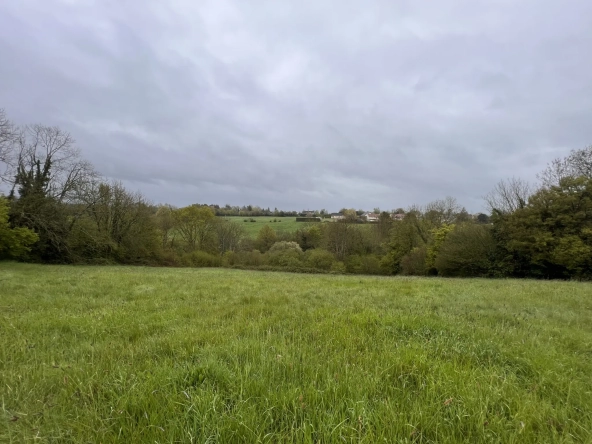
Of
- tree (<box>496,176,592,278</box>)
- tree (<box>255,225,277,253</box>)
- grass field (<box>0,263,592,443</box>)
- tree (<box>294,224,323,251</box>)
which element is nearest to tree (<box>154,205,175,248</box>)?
tree (<box>255,225,277,253</box>)

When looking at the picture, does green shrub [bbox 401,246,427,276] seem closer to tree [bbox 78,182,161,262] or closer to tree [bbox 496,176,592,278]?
tree [bbox 496,176,592,278]

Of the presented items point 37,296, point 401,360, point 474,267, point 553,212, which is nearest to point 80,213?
point 37,296

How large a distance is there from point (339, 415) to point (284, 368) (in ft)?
3.17

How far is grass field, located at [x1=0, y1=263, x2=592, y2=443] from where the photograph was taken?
2344 millimetres

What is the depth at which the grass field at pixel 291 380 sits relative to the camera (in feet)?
7.69

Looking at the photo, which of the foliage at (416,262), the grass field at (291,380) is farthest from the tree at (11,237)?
the foliage at (416,262)

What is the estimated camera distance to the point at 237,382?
9.82 feet

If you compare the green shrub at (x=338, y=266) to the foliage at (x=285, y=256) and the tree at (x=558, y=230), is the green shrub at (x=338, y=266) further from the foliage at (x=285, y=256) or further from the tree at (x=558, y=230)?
the tree at (x=558, y=230)

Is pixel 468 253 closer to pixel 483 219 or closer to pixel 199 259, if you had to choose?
pixel 483 219

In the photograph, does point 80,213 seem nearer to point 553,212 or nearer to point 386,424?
point 386,424

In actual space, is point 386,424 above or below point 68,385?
above

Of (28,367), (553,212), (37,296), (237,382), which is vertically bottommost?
(37,296)

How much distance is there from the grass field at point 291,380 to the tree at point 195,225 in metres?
52.4

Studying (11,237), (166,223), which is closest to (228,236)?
(166,223)
